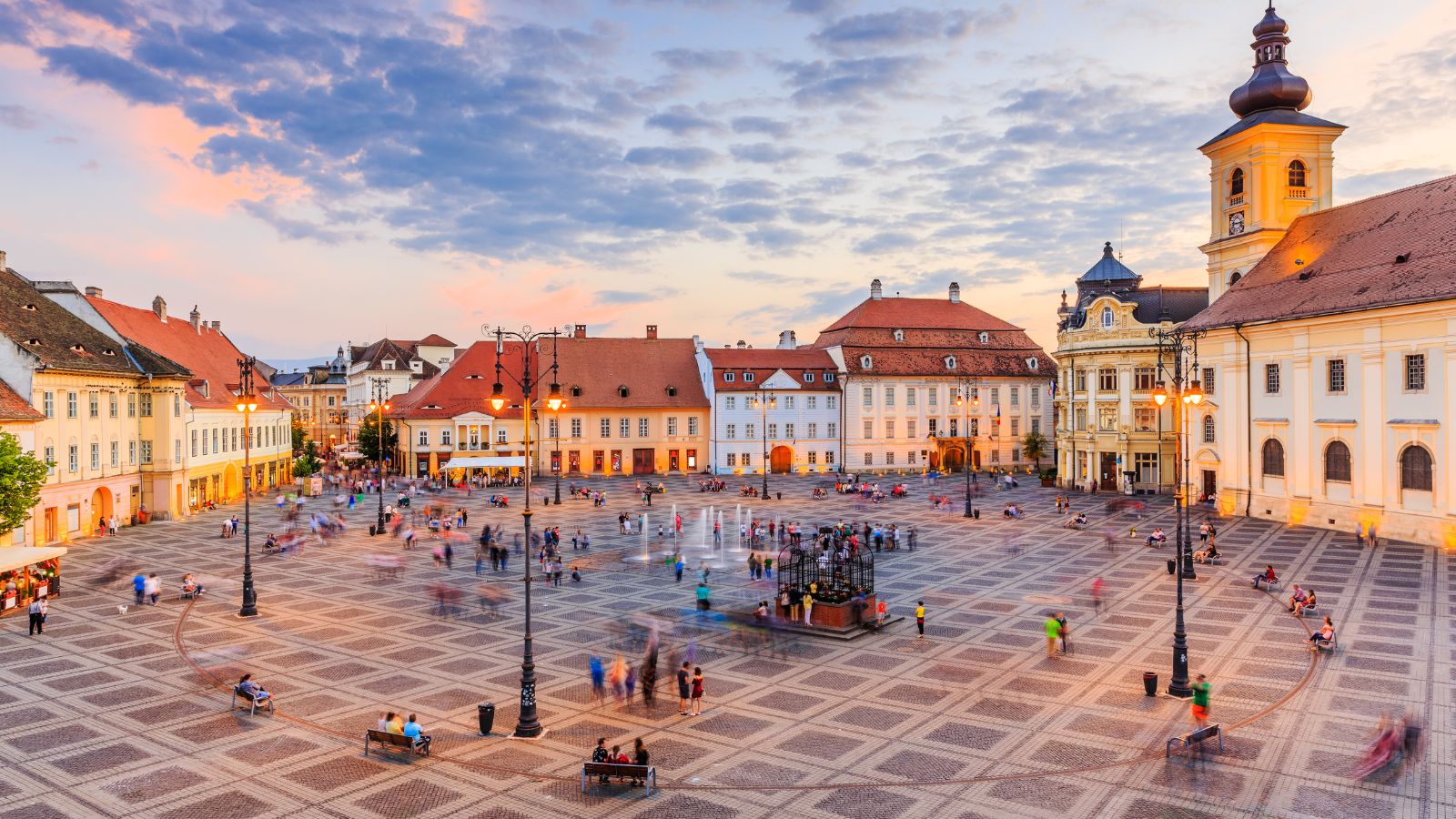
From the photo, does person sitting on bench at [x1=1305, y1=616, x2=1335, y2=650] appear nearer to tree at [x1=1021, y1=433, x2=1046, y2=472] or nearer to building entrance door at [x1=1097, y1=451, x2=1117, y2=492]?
building entrance door at [x1=1097, y1=451, x2=1117, y2=492]

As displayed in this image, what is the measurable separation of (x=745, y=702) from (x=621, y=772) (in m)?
5.28

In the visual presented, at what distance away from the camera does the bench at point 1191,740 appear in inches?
670

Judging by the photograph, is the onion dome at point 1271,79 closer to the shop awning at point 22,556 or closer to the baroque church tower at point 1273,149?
the baroque church tower at point 1273,149

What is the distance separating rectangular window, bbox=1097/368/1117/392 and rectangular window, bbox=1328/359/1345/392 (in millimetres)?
20454

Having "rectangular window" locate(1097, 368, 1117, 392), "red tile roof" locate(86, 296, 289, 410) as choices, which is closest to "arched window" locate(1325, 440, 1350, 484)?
"rectangular window" locate(1097, 368, 1117, 392)

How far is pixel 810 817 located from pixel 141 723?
14358mm

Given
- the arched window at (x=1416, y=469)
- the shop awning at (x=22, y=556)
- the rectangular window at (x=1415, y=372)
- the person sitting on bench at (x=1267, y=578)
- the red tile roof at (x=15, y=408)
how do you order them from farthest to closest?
1. the rectangular window at (x=1415, y=372)
2. the arched window at (x=1416, y=469)
3. the red tile roof at (x=15, y=408)
4. the person sitting on bench at (x=1267, y=578)
5. the shop awning at (x=22, y=556)

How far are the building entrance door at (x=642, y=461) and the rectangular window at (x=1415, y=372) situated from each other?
53925mm

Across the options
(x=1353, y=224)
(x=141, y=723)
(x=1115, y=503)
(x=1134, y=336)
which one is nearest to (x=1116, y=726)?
(x=141, y=723)

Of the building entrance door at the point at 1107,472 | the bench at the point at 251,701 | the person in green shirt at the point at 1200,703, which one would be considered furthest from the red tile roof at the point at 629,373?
the person in green shirt at the point at 1200,703

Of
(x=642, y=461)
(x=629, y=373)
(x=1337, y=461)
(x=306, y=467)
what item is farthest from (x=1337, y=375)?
(x=306, y=467)

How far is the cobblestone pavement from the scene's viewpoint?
51.7ft

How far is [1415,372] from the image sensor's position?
4072 cm

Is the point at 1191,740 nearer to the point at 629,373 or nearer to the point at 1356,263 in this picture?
the point at 1356,263
